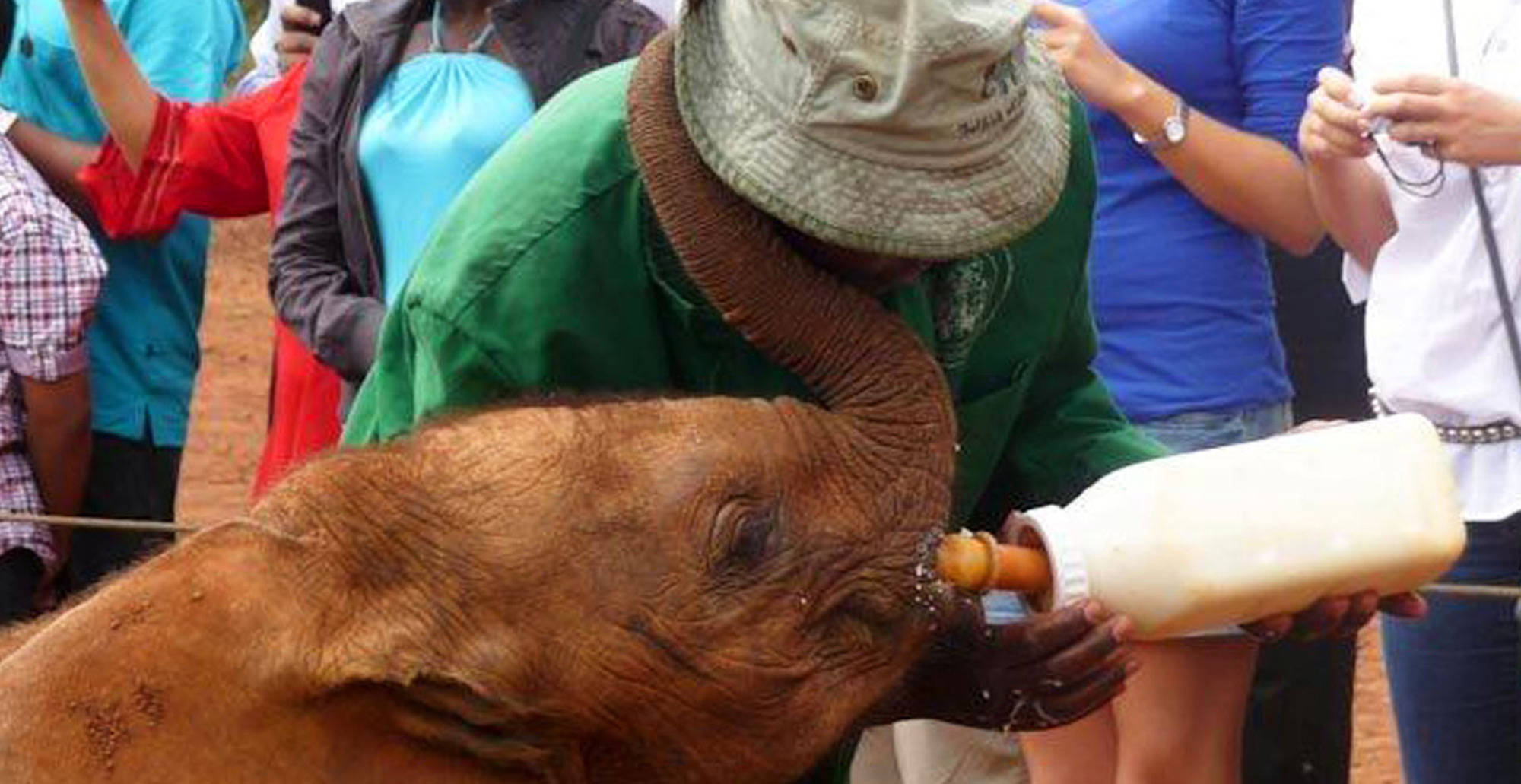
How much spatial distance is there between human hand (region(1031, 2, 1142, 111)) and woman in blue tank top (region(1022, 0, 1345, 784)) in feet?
0.04

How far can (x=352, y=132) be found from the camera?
22.7 ft

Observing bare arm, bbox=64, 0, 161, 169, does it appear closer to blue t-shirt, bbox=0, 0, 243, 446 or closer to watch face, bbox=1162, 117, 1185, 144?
blue t-shirt, bbox=0, 0, 243, 446

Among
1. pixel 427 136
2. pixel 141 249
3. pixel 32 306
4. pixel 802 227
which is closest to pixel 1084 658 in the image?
pixel 802 227

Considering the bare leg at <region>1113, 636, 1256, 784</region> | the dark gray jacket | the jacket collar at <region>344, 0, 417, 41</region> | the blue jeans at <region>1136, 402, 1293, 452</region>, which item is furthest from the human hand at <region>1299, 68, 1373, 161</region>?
the jacket collar at <region>344, 0, 417, 41</region>

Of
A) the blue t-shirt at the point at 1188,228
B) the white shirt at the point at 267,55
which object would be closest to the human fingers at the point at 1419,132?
the blue t-shirt at the point at 1188,228

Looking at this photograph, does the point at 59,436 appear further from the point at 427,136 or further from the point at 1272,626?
the point at 1272,626

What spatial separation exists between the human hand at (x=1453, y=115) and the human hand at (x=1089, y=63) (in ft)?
1.84

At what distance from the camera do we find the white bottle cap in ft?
13.4

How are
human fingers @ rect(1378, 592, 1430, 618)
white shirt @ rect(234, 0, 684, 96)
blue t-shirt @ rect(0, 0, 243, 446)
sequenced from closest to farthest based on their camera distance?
human fingers @ rect(1378, 592, 1430, 618) → blue t-shirt @ rect(0, 0, 243, 446) → white shirt @ rect(234, 0, 684, 96)

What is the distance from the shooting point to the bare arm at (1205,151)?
20.6ft

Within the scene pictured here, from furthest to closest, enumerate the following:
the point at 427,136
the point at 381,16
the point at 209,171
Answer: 1. the point at 209,171
2. the point at 381,16
3. the point at 427,136

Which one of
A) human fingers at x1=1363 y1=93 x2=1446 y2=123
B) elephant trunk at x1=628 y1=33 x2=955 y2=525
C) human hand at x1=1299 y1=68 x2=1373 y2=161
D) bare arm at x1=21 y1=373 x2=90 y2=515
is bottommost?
bare arm at x1=21 y1=373 x2=90 y2=515

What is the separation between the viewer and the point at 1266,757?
7.36 meters

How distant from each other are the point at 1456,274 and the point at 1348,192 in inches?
11.9
